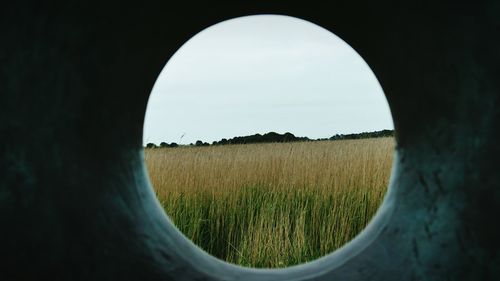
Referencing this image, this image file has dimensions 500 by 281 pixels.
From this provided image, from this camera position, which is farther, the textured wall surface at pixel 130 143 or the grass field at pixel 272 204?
the grass field at pixel 272 204

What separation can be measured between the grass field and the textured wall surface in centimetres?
246

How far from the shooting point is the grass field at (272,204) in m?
4.15

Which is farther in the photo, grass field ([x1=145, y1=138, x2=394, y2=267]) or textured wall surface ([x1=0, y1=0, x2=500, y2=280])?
grass field ([x1=145, y1=138, x2=394, y2=267])

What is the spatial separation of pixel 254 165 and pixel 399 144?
4829mm

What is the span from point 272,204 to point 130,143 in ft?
11.3

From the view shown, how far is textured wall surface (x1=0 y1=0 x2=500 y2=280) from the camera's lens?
51.1 inches

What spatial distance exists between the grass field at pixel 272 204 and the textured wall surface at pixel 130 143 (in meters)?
2.46

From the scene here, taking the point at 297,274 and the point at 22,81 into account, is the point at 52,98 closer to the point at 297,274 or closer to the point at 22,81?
the point at 22,81

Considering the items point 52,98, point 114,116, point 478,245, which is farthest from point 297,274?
point 52,98

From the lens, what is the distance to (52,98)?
1.33 meters

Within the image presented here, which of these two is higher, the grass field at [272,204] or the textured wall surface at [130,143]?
the textured wall surface at [130,143]

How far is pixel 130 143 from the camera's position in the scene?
1503 millimetres

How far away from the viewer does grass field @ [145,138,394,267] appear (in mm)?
4148

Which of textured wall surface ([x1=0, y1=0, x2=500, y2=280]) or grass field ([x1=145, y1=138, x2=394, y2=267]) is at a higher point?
textured wall surface ([x1=0, y1=0, x2=500, y2=280])
